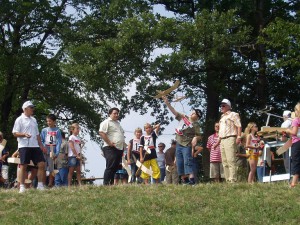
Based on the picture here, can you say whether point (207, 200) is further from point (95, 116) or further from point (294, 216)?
point (95, 116)

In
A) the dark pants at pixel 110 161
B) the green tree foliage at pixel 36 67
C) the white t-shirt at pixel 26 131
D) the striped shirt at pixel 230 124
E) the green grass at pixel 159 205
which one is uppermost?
the green tree foliage at pixel 36 67

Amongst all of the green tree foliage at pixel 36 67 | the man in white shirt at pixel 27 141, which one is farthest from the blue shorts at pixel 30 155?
the green tree foliage at pixel 36 67

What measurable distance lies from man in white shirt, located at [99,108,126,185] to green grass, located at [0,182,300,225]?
5.37 feet

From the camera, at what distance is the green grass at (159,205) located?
12297 mm

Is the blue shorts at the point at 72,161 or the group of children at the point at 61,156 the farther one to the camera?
the blue shorts at the point at 72,161

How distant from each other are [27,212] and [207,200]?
9.57 feet

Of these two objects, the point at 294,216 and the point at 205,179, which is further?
the point at 205,179

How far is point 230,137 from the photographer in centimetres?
1603

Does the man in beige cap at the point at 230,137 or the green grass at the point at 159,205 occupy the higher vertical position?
the man in beige cap at the point at 230,137

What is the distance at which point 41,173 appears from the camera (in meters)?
15.5

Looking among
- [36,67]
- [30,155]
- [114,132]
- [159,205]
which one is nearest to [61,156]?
[114,132]

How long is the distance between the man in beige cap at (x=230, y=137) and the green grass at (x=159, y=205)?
1.50 m

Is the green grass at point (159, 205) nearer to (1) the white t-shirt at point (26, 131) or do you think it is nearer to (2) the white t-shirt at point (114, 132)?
(1) the white t-shirt at point (26, 131)

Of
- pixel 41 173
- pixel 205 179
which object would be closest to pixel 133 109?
pixel 205 179
